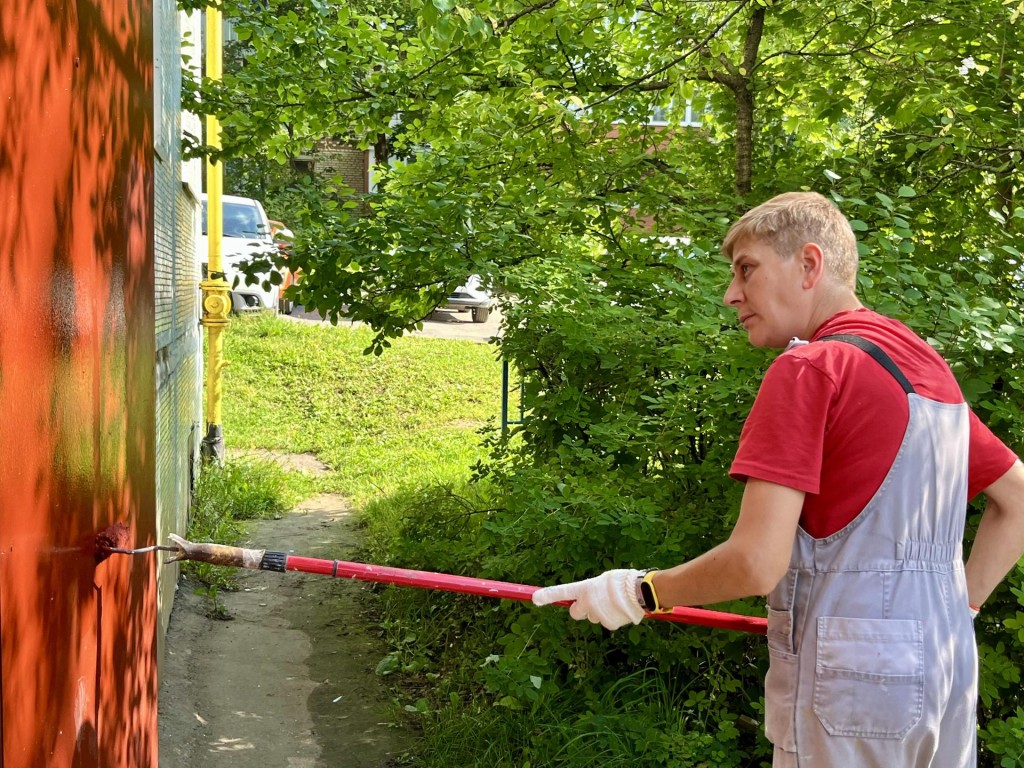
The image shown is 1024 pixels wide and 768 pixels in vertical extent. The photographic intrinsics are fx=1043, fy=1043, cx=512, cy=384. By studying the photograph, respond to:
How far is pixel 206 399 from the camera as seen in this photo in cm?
977

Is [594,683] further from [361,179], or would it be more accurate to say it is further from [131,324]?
[361,179]

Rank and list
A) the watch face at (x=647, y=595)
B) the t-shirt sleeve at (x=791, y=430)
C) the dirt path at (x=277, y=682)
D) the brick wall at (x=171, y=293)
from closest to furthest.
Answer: the t-shirt sleeve at (x=791, y=430)
the watch face at (x=647, y=595)
the dirt path at (x=277, y=682)
the brick wall at (x=171, y=293)

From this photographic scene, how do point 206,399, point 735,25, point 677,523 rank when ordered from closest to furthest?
point 677,523
point 735,25
point 206,399

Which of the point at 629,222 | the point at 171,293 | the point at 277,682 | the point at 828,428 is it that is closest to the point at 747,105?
the point at 629,222

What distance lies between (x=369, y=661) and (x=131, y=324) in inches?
135

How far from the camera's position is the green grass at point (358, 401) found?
10.5 meters

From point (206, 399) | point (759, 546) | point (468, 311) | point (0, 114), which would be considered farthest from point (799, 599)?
point (468, 311)

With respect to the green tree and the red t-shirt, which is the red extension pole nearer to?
the red t-shirt

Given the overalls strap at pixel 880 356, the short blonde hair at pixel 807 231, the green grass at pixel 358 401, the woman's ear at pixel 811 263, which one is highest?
the short blonde hair at pixel 807 231

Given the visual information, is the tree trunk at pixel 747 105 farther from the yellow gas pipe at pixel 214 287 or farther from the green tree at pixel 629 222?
the yellow gas pipe at pixel 214 287

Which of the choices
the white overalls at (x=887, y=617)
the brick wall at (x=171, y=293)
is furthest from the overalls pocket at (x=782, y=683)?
the brick wall at (x=171, y=293)

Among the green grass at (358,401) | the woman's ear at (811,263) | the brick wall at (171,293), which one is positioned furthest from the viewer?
the green grass at (358,401)

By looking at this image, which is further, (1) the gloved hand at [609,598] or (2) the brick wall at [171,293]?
(2) the brick wall at [171,293]

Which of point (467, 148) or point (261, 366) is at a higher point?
point (467, 148)
